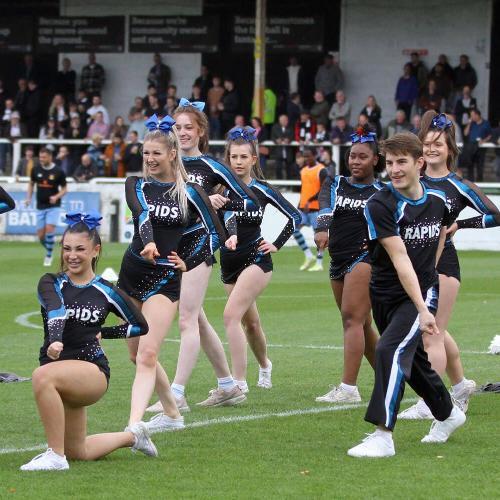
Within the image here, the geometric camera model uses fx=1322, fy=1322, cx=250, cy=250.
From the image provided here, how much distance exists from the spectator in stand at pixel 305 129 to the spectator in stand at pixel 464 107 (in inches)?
127

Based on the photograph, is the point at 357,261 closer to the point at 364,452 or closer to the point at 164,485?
the point at 364,452

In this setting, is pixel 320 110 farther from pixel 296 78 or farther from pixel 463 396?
pixel 463 396

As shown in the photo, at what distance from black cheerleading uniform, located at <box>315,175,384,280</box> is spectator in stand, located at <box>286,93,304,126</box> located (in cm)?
2092

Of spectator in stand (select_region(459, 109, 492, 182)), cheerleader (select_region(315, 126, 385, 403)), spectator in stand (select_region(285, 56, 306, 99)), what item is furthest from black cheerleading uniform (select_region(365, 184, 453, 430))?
spectator in stand (select_region(285, 56, 306, 99))

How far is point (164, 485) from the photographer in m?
6.63

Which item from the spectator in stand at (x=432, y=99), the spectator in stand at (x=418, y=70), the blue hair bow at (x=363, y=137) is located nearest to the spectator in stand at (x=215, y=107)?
the spectator in stand at (x=418, y=70)

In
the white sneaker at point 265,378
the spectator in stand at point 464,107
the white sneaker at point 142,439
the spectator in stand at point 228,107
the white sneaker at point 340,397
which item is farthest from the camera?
the spectator in stand at point 228,107

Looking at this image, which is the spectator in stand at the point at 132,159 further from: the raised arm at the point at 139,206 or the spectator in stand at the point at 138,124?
the raised arm at the point at 139,206

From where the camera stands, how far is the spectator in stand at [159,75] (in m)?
34.4

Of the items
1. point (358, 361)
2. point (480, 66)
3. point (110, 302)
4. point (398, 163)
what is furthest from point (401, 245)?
Result: point (480, 66)

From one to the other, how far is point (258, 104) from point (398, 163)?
77.6 feet

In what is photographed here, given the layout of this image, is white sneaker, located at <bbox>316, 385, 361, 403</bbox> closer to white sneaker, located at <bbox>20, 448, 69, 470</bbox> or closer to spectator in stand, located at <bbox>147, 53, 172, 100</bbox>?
white sneaker, located at <bbox>20, 448, 69, 470</bbox>

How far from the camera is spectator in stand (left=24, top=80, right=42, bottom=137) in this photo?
34.4m

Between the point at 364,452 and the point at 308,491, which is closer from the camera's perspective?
the point at 308,491
